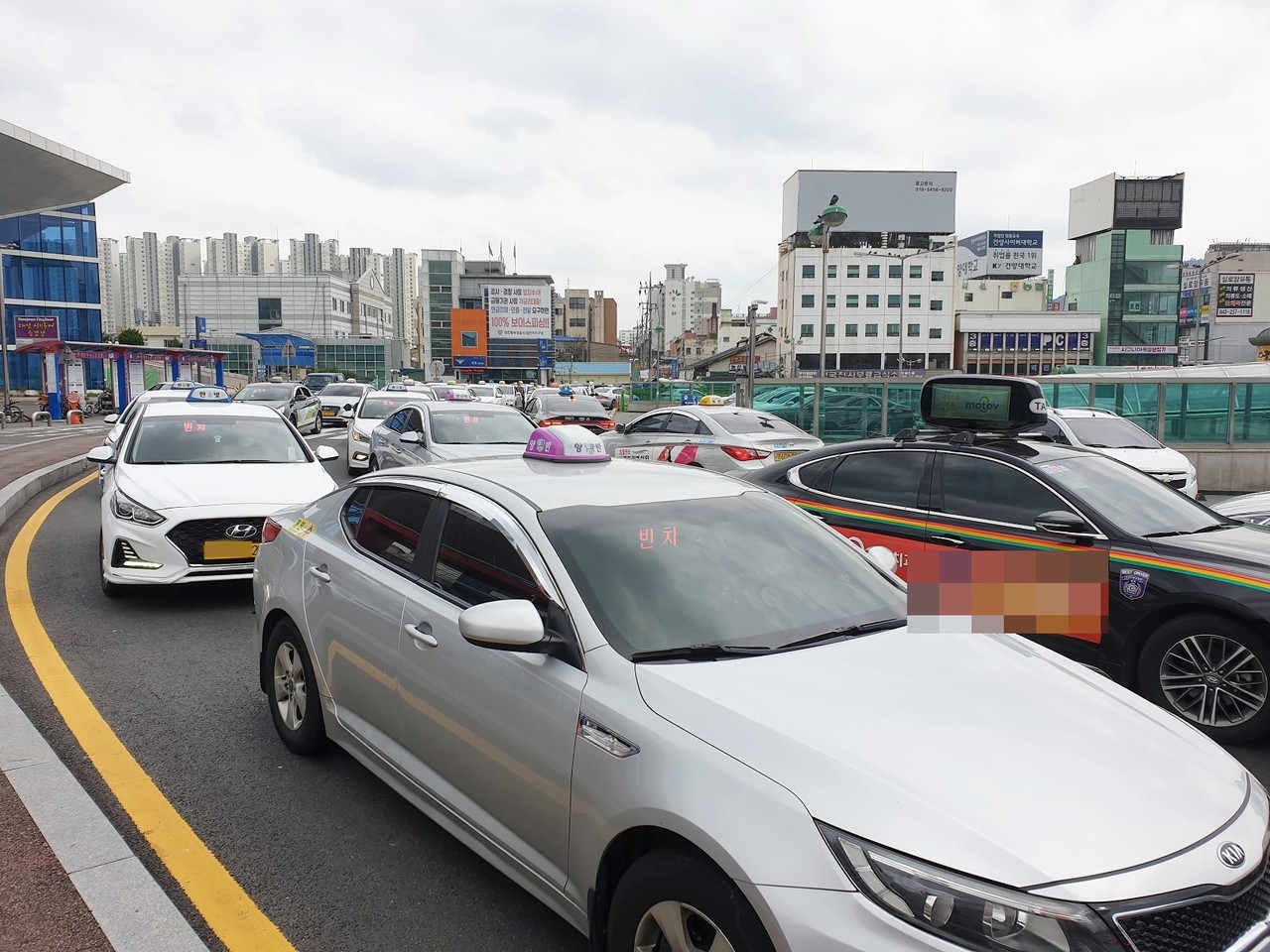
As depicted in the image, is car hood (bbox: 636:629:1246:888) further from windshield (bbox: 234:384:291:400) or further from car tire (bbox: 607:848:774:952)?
windshield (bbox: 234:384:291:400)

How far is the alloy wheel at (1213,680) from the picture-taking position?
468 cm

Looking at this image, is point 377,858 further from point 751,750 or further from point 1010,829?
point 1010,829

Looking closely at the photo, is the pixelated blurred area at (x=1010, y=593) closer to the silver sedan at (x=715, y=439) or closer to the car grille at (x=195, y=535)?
the car grille at (x=195, y=535)

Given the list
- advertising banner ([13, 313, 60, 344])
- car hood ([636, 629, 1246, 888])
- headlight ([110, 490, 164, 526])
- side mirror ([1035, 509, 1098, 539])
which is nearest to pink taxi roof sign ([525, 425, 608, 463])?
car hood ([636, 629, 1246, 888])

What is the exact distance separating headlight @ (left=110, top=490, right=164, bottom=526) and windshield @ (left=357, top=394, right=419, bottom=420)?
37.8 feet

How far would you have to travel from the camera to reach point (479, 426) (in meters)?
12.4

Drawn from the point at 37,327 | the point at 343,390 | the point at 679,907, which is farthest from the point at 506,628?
the point at 37,327

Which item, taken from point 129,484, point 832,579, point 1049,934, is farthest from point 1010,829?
point 129,484

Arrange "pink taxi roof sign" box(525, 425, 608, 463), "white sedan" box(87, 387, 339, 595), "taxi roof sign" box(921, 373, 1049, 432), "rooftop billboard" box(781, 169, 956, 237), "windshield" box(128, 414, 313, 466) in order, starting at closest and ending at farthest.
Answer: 1. "pink taxi roof sign" box(525, 425, 608, 463)
2. "taxi roof sign" box(921, 373, 1049, 432)
3. "white sedan" box(87, 387, 339, 595)
4. "windshield" box(128, 414, 313, 466)
5. "rooftop billboard" box(781, 169, 956, 237)

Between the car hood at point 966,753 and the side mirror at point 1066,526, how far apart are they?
101 inches

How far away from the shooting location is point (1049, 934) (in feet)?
6.15

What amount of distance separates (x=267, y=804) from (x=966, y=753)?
9.70ft

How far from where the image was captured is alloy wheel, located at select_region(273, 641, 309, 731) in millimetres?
4355

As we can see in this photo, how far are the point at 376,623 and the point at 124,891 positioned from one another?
1213 mm
